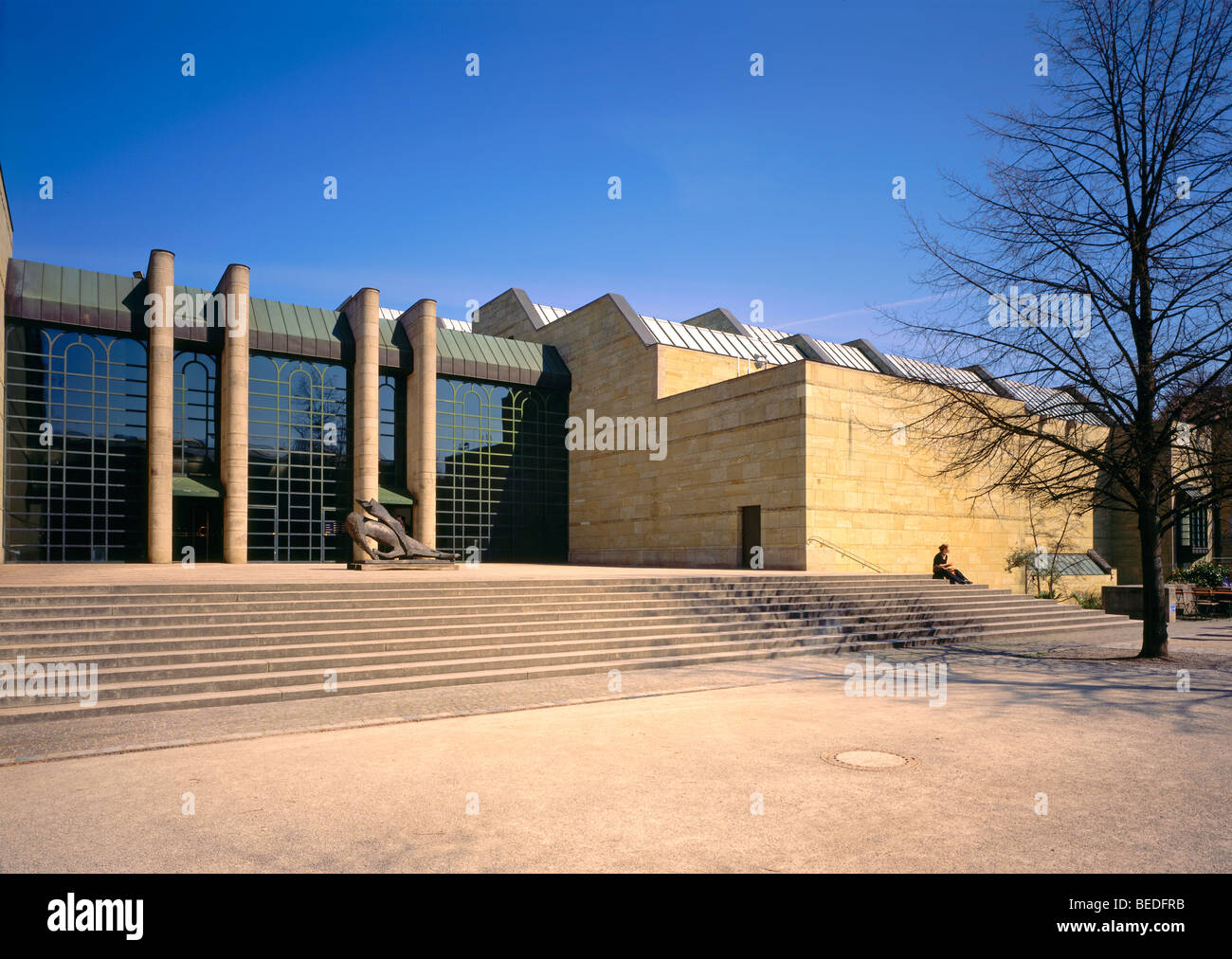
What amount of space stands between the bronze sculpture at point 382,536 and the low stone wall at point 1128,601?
21.6m

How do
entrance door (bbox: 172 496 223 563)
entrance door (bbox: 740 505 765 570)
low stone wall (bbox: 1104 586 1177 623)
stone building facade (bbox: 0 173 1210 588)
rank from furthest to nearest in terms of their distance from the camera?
entrance door (bbox: 172 496 223 563), entrance door (bbox: 740 505 765 570), stone building facade (bbox: 0 173 1210 588), low stone wall (bbox: 1104 586 1177 623)

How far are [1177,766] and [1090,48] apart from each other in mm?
13190

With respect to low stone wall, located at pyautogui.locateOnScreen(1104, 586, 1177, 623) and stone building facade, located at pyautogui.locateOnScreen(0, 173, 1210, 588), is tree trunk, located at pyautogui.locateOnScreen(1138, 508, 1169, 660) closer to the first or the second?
low stone wall, located at pyautogui.locateOnScreen(1104, 586, 1177, 623)

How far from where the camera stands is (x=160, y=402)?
28500 mm

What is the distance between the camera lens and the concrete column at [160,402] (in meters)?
28.0

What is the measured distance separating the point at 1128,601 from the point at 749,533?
12404mm

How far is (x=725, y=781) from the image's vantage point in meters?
6.62

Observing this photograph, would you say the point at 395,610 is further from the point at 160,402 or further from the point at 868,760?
the point at 160,402

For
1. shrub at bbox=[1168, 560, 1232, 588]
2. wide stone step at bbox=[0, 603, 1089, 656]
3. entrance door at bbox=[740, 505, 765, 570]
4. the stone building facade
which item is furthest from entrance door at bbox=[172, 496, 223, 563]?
shrub at bbox=[1168, 560, 1232, 588]

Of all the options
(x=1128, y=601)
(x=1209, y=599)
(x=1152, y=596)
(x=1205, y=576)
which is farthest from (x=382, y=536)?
(x=1205, y=576)

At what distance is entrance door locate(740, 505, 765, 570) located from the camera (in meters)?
28.8

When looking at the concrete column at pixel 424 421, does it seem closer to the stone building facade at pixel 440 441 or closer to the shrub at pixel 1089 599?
the stone building facade at pixel 440 441

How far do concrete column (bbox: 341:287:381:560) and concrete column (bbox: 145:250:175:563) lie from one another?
665cm
